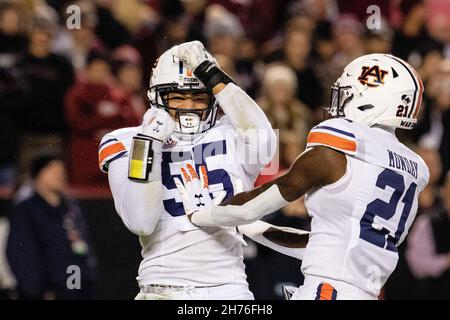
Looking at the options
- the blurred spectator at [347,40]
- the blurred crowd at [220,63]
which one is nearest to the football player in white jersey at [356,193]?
the blurred crowd at [220,63]

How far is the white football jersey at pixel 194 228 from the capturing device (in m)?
5.54

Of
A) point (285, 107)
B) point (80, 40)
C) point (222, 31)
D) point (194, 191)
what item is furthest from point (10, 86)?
point (194, 191)

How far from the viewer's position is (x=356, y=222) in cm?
511

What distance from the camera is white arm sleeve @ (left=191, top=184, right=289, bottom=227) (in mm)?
5191

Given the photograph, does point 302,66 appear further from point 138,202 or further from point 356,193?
point 356,193

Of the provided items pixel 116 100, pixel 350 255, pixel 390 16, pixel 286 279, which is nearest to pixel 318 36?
pixel 390 16

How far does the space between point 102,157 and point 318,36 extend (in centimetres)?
489

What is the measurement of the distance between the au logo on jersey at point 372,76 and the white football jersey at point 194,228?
Answer: 0.64 meters

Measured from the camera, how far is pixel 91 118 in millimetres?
8523

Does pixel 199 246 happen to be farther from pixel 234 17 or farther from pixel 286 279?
pixel 234 17

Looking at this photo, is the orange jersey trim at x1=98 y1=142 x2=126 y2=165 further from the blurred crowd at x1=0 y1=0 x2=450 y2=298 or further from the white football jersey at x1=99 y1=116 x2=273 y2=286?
the blurred crowd at x1=0 y1=0 x2=450 y2=298

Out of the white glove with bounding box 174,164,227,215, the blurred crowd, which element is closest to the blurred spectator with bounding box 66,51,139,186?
the blurred crowd

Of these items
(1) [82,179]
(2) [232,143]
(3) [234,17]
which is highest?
(3) [234,17]
